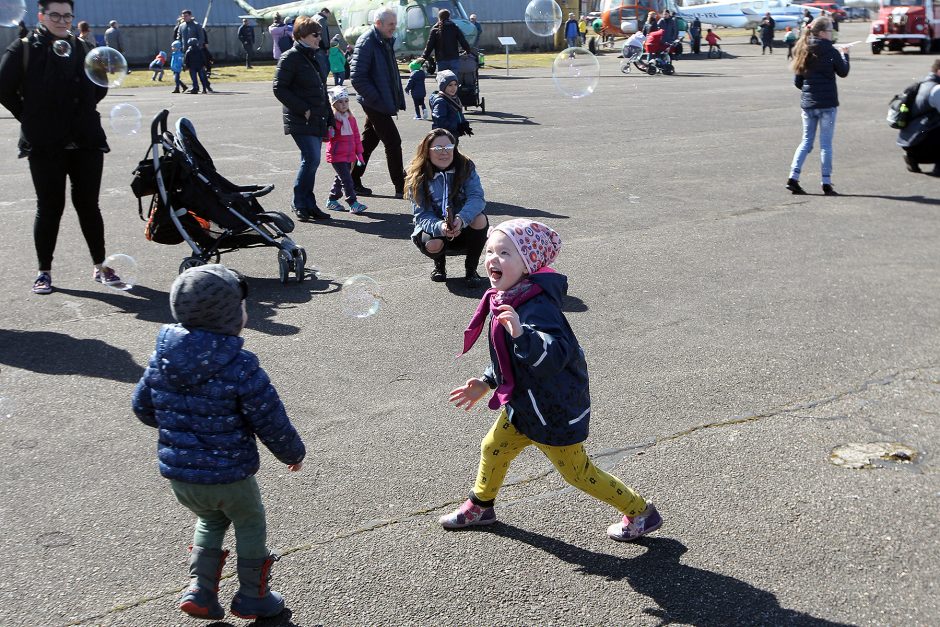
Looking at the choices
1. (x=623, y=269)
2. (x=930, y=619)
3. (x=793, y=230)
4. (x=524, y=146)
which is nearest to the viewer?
(x=930, y=619)

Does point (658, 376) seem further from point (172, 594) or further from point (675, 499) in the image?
point (172, 594)

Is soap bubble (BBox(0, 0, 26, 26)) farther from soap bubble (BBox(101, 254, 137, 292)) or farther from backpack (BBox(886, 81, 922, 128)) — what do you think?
backpack (BBox(886, 81, 922, 128))

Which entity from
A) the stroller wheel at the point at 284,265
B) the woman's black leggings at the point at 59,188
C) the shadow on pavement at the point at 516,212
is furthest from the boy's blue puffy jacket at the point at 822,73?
the woman's black leggings at the point at 59,188

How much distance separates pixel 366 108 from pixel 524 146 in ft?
15.5

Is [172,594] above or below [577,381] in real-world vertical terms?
below

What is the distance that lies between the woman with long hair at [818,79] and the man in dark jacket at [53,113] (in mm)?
7729

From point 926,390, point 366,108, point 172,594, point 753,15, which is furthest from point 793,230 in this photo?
point 753,15

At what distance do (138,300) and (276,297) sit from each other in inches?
41.6

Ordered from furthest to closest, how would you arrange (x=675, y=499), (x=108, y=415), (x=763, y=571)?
(x=108, y=415), (x=675, y=499), (x=763, y=571)

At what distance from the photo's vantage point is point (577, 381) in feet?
12.0

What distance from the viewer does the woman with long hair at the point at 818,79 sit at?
35.4 feet

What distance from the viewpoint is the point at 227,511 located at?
3.34 m

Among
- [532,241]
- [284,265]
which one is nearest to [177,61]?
[284,265]

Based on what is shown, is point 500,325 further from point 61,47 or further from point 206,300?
point 61,47
